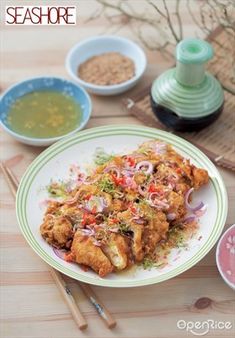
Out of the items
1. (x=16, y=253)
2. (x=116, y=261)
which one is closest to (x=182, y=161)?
(x=116, y=261)

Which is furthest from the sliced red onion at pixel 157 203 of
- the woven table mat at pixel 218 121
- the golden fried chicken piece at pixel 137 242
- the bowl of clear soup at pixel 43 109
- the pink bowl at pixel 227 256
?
the bowl of clear soup at pixel 43 109

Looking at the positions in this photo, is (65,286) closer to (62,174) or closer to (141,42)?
(62,174)

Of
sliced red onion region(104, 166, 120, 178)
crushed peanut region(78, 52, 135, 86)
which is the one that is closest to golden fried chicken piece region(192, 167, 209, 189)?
sliced red onion region(104, 166, 120, 178)

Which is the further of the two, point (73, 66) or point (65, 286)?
point (73, 66)

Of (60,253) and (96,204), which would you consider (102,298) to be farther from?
(96,204)

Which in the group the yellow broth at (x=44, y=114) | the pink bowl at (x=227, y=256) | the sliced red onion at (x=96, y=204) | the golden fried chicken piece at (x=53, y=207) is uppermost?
the sliced red onion at (x=96, y=204)

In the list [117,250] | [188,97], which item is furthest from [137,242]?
[188,97]

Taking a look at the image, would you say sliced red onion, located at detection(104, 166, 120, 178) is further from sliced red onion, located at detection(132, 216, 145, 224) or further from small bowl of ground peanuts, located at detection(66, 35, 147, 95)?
small bowl of ground peanuts, located at detection(66, 35, 147, 95)

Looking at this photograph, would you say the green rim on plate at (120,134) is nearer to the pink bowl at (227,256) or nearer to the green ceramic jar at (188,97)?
the pink bowl at (227,256)
